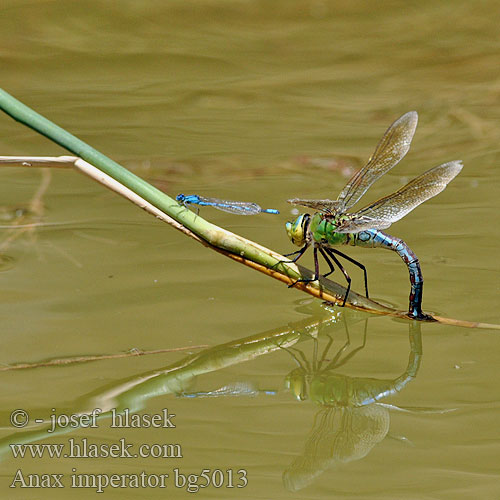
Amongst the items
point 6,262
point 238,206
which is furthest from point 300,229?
point 6,262

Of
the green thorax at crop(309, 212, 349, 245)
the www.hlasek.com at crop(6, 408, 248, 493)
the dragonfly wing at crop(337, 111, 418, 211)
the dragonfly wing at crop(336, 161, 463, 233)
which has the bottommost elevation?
the www.hlasek.com at crop(6, 408, 248, 493)

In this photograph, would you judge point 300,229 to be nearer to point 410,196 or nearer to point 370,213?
point 370,213

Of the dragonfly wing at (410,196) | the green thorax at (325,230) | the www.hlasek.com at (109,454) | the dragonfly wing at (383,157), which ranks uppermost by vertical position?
the dragonfly wing at (383,157)

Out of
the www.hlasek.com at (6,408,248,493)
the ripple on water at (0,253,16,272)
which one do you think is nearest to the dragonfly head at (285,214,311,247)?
the www.hlasek.com at (6,408,248,493)

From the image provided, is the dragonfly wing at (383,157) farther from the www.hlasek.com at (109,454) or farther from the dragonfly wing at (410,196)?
the www.hlasek.com at (109,454)

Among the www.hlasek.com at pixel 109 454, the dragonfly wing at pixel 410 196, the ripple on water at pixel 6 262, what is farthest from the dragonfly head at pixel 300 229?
the ripple on water at pixel 6 262

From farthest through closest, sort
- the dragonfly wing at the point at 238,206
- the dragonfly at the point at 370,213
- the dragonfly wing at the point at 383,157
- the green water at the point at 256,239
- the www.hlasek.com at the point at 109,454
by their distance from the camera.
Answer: the dragonfly wing at the point at 238,206 → the dragonfly wing at the point at 383,157 → the dragonfly at the point at 370,213 → the green water at the point at 256,239 → the www.hlasek.com at the point at 109,454

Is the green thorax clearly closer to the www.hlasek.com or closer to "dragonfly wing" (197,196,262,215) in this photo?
"dragonfly wing" (197,196,262,215)
